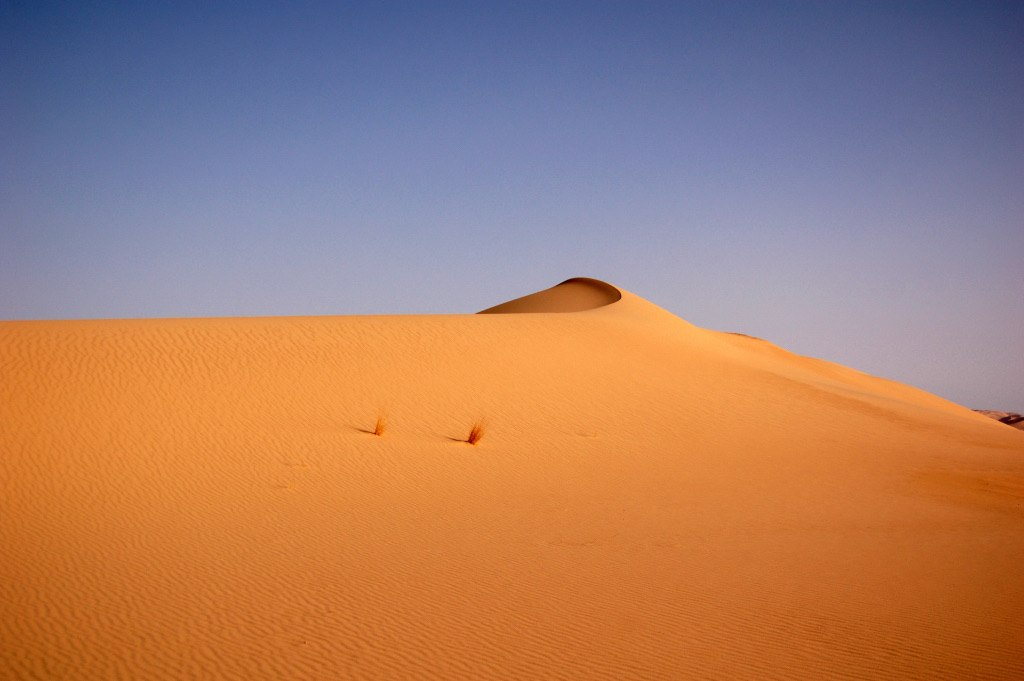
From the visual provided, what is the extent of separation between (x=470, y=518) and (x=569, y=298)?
74.5 feet

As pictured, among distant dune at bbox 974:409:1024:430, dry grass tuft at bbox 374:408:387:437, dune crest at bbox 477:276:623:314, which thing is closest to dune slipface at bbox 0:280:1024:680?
dry grass tuft at bbox 374:408:387:437

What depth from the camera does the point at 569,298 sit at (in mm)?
30328

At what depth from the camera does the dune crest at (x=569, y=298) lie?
1128 inches

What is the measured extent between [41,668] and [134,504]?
4.19 metres

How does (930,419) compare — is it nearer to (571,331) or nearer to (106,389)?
(571,331)

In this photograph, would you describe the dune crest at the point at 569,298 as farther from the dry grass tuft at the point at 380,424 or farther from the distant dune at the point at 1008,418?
the distant dune at the point at 1008,418

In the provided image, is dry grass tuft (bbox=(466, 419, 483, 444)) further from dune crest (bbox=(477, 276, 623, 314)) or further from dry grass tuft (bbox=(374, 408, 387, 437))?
dune crest (bbox=(477, 276, 623, 314))

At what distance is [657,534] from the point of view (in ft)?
25.2

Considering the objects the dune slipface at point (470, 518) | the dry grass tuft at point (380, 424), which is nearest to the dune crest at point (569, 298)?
the dune slipface at point (470, 518)

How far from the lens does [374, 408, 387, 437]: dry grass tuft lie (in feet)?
40.2

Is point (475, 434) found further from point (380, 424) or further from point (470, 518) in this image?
point (470, 518)

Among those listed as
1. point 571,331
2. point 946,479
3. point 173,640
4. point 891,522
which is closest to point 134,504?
point 173,640

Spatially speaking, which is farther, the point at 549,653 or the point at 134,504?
the point at 134,504

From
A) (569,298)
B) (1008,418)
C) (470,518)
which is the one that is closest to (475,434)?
(470,518)
